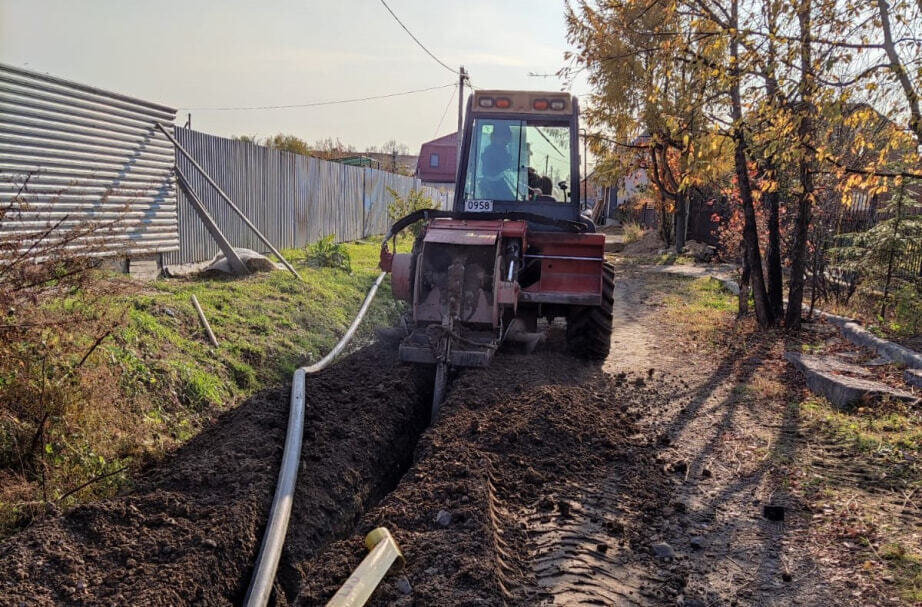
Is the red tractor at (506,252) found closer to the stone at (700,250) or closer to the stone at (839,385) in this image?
the stone at (839,385)

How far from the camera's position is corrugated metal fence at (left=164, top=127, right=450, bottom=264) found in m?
11.6

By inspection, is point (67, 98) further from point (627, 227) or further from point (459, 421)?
point (627, 227)

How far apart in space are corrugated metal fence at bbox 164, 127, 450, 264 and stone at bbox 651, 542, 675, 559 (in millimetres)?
8709

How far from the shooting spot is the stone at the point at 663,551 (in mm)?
4035

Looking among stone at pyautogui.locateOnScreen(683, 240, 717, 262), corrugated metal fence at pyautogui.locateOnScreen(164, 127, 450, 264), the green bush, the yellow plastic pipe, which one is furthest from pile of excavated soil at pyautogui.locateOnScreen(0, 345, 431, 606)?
stone at pyautogui.locateOnScreen(683, 240, 717, 262)

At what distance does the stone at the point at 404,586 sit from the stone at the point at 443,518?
0.60 m

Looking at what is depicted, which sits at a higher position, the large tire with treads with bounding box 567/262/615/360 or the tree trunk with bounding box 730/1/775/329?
the tree trunk with bounding box 730/1/775/329

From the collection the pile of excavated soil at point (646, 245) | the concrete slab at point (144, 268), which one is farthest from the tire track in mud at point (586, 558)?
the pile of excavated soil at point (646, 245)

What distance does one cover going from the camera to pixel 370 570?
3.44 meters

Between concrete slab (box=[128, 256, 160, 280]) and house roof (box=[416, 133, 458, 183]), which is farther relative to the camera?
house roof (box=[416, 133, 458, 183])

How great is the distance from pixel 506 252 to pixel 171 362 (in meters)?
3.43

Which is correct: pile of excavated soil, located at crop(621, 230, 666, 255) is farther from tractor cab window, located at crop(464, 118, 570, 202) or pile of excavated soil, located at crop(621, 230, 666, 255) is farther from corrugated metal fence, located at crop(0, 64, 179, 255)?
corrugated metal fence, located at crop(0, 64, 179, 255)

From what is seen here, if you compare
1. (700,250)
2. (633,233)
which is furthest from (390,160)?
(700,250)

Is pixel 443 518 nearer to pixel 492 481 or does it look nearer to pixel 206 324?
pixel 492 481
